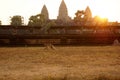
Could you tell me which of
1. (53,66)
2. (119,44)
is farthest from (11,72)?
(119,44)

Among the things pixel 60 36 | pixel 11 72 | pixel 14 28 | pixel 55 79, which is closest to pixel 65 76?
pixel 55 79

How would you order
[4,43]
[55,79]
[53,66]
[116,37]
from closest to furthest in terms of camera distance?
[55,79]
[53,66]
[4,43]
[116,37]

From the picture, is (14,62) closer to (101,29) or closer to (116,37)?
(116,37)

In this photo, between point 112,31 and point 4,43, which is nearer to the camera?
point 4,43

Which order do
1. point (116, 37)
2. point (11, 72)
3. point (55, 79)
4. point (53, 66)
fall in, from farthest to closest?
1. point (116, 37)
2. point (53, 66)
3. point (11, 72)
4. point (55, 79)

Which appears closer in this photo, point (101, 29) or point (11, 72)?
point (11, 72)

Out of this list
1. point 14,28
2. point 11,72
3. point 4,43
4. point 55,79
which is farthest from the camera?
point 14,28

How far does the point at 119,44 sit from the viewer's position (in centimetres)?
2373

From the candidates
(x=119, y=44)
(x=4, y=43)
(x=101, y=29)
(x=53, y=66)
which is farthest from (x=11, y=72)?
(x=101, y=29)

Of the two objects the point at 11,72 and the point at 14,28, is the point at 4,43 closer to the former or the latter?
the point at 14,28

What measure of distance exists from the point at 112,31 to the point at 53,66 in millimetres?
16275

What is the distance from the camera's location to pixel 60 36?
2377 centimetres

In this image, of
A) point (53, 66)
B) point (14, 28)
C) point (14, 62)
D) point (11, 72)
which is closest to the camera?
point (11, 72)

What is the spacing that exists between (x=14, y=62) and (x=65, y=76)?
4.42 meters
